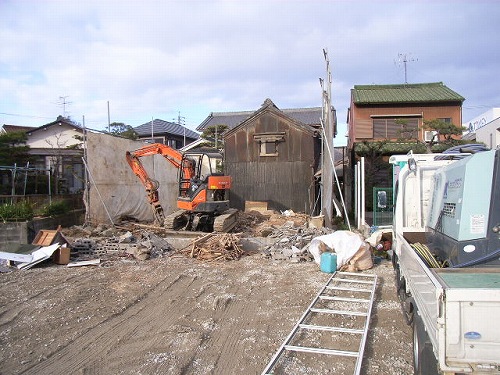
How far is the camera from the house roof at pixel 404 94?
1936 centimetres

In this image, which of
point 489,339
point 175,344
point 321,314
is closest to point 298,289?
point 321,314

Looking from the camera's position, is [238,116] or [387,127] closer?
[387,127]

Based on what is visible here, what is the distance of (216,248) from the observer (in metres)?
9.44

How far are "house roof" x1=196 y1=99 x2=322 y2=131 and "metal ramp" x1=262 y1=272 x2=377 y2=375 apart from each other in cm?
2247

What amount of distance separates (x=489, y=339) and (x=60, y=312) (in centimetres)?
508

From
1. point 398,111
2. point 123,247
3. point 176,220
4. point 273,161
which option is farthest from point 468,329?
point 398,111

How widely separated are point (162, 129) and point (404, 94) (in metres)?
17.7

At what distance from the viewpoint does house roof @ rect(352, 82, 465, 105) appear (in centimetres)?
1936

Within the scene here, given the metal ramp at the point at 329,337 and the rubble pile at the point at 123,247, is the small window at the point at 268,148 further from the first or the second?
the metal ramp at the point at 329,337

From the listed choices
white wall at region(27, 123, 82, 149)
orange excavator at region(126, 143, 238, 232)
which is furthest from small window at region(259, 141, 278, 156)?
white wall at region(27, 123, 82, 149)

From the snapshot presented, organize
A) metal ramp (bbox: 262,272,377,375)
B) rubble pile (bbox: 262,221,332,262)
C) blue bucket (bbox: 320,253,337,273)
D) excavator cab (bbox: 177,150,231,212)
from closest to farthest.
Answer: metal ramp (bbox: 262,272,377,375)
blue bucket (bbox: 320,253,337,273)
rubble pile (bbox: 262,221,332,262)
excavator cab (bbox: 177,150,231,212)

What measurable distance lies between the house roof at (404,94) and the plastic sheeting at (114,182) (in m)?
11.0

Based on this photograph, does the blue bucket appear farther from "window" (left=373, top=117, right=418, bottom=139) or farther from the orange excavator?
"window" (left=373, top=117, right=418, bottom=139)

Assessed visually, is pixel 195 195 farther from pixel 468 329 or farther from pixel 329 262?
pixel 468 329
